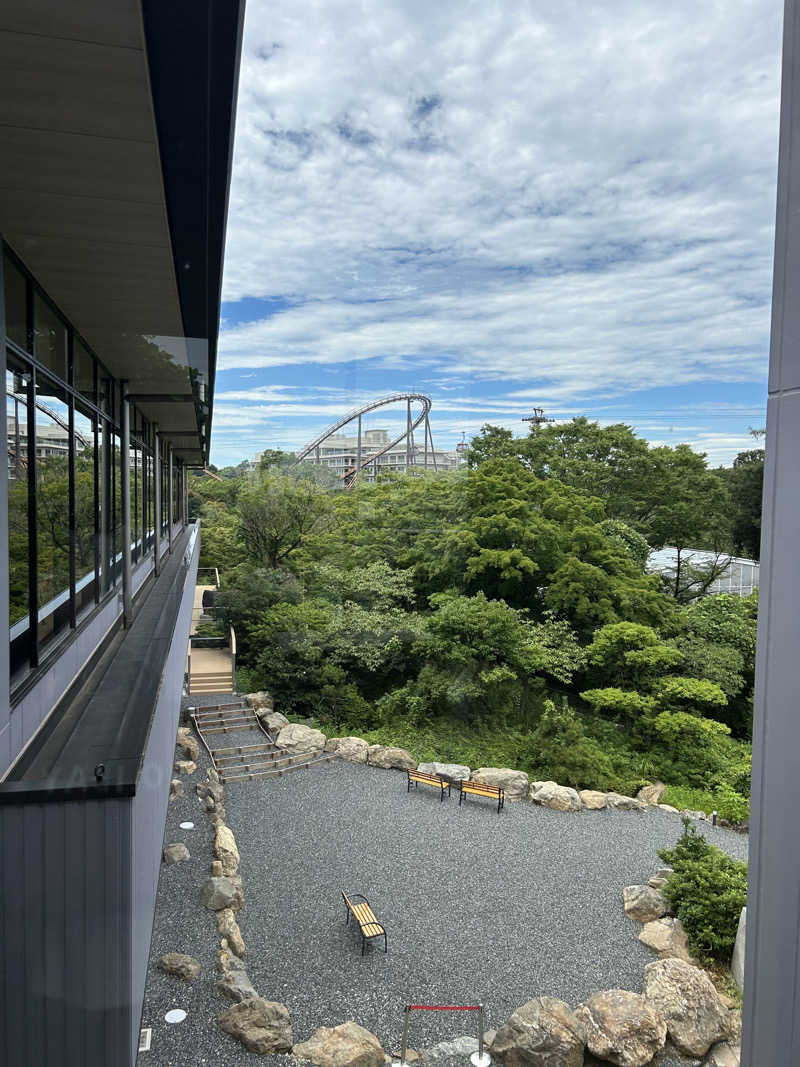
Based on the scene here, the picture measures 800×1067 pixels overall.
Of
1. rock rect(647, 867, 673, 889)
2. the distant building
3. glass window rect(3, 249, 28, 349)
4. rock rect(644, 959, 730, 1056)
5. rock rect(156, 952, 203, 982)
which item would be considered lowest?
rock rect(647, 867, 673, 889)

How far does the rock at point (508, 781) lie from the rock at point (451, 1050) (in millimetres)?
4653

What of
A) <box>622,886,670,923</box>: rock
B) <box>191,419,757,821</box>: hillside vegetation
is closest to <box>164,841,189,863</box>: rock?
<box>622,886,670,923</box>: rock

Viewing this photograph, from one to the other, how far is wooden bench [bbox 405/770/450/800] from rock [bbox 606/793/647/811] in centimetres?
229

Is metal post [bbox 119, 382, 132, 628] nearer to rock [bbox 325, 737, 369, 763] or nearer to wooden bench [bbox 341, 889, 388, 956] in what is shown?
wooden bench [bbox 341, 889, 388, 956]

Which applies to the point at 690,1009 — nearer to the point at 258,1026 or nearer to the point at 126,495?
the point at 258,1026

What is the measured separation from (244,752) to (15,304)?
365 inches

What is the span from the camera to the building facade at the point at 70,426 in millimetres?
1233

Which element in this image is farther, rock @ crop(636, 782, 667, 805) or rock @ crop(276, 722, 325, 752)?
rock @ crop(276, 722, 325, 752)

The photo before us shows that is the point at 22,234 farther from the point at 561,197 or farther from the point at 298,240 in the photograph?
the point at 298,240

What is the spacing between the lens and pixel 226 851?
7316mm

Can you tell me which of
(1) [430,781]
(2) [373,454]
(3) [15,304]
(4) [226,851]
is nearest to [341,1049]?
(4) [226,851]

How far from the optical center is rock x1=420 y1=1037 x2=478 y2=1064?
182 inches

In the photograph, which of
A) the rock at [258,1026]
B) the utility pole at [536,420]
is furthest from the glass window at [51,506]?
the utility pole at [536,420]

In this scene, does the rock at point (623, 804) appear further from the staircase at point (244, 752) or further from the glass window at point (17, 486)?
the glass window at point (17, 486)
